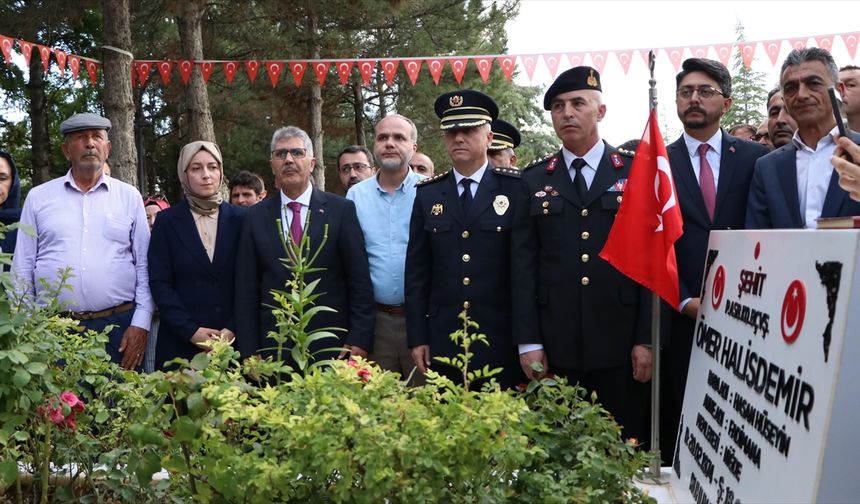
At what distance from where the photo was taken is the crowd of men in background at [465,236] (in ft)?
10.5

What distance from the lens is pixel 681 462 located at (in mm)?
2562

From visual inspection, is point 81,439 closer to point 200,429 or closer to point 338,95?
point 200,429

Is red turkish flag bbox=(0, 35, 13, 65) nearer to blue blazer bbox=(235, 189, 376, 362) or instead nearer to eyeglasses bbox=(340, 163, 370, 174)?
eyeglasses bbox=(340, 163, 370, 174)

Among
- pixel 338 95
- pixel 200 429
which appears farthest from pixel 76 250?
pixel 338 95

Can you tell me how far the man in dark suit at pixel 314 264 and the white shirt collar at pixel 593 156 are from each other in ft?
3.73

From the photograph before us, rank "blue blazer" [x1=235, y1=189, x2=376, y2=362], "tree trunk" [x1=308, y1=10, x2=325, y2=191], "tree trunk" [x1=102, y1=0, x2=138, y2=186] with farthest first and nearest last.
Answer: "tree trunk" [x1=308, y1=10, x2=325, y2=191] < "tree trunk" [x1=102, y1=0, x2=138, y2=186] < "blue blazer" [x1=235, y1=189, x2=376, y2=362]

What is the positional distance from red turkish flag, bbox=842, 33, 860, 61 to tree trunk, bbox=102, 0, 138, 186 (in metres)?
9.05

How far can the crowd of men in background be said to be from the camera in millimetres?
3195

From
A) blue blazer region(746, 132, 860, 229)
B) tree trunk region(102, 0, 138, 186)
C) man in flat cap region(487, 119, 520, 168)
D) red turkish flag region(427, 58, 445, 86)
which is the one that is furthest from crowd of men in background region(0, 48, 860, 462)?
red turkish flag region(427, 58, 445, 86)

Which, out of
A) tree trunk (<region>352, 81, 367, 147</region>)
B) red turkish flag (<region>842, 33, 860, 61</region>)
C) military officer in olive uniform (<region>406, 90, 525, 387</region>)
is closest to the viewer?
military officer in olive uniform (<region>406, 90, 525, 387</region>)

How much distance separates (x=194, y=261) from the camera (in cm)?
395

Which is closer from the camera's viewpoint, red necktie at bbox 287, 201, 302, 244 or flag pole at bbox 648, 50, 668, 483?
flag pole at bbox 648, 50, 668, 483

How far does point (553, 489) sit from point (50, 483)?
1644 millimetres

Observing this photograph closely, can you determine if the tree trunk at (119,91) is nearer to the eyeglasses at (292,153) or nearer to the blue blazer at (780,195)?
the eyeglasses at (292,153)
